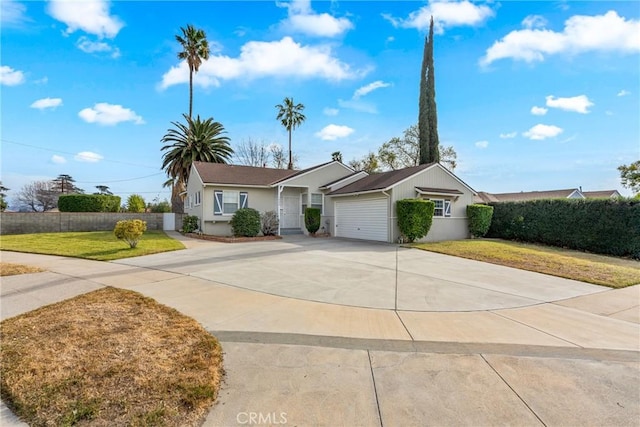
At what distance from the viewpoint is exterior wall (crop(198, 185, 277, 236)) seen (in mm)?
18516

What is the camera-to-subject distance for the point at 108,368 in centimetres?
308

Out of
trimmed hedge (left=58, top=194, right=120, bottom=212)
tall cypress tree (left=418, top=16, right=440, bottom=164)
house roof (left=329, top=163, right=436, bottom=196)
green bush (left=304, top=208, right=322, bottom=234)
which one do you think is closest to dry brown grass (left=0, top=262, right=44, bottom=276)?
green bush (left=304, top=208, right=322, bottom=234)

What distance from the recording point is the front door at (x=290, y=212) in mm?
20141

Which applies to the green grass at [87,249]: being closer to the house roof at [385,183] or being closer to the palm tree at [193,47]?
the house roof at [385,183]

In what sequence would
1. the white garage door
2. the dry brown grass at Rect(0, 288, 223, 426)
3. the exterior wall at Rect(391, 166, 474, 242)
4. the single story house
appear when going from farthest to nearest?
the single story house < the white garage door < the exterior wall at Rect(391, 166, 474, 242) < the dry brown grass at Rect(0, 288, 223, 426)

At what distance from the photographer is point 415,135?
33.3 metres

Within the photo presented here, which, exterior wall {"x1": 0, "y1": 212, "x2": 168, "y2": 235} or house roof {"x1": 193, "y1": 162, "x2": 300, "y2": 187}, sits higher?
house roof {"x1": 193, "y1": 162, "x2": 300, "y2": 187}

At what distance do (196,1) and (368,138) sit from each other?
80.7 feet

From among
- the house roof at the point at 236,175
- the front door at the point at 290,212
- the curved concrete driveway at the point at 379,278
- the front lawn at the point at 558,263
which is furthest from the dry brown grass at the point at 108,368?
the front door at the point at 290,212

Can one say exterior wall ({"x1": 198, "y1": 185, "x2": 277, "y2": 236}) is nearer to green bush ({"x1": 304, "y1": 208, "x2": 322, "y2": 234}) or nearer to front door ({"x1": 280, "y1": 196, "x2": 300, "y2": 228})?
front door ({"x1": 280, "y1": 196, "x2": 300, "y2": 228})

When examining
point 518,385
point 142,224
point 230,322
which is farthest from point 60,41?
point 518,385

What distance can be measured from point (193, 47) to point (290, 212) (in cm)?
2304

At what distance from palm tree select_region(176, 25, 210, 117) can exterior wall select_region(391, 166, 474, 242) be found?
25909mm

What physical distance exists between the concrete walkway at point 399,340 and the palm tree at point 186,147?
23898mm
